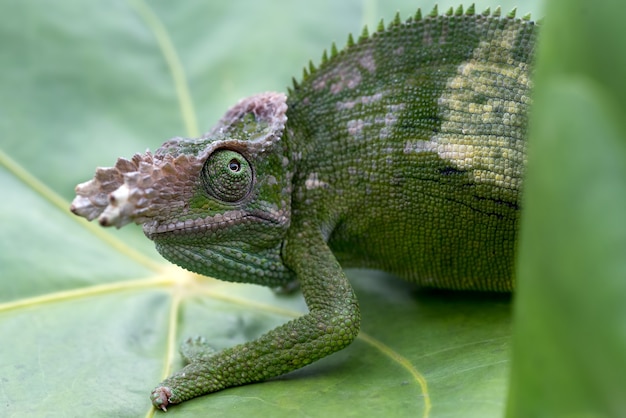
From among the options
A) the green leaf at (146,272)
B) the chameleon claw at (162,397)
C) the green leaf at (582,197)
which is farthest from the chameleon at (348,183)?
the green leaf at (582,197)

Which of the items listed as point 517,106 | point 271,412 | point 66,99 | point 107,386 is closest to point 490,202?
point 517,106

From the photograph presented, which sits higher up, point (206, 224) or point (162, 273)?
point (206, 224)

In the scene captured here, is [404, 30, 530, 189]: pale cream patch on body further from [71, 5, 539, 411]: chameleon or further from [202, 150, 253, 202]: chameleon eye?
[202, 150, 253, 202]: chameleon eye

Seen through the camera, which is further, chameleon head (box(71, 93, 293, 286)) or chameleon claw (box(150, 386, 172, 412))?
chameleon claw (box(150, 386, 172, 412))

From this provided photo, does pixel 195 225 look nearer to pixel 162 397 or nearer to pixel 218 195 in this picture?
pixel 218 195

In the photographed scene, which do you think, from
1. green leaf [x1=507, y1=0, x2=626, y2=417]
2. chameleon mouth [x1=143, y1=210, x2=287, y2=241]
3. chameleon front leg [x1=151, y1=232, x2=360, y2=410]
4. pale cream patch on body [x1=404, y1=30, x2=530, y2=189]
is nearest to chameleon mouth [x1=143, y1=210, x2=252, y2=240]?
chameleon mouth [x1=143, y1=210, x2=287, y2=241]

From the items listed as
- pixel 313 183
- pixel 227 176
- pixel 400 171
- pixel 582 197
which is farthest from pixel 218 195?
pixel 582 197

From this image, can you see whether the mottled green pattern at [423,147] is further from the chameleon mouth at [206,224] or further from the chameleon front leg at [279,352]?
the chameleon front leg at [279,352]
